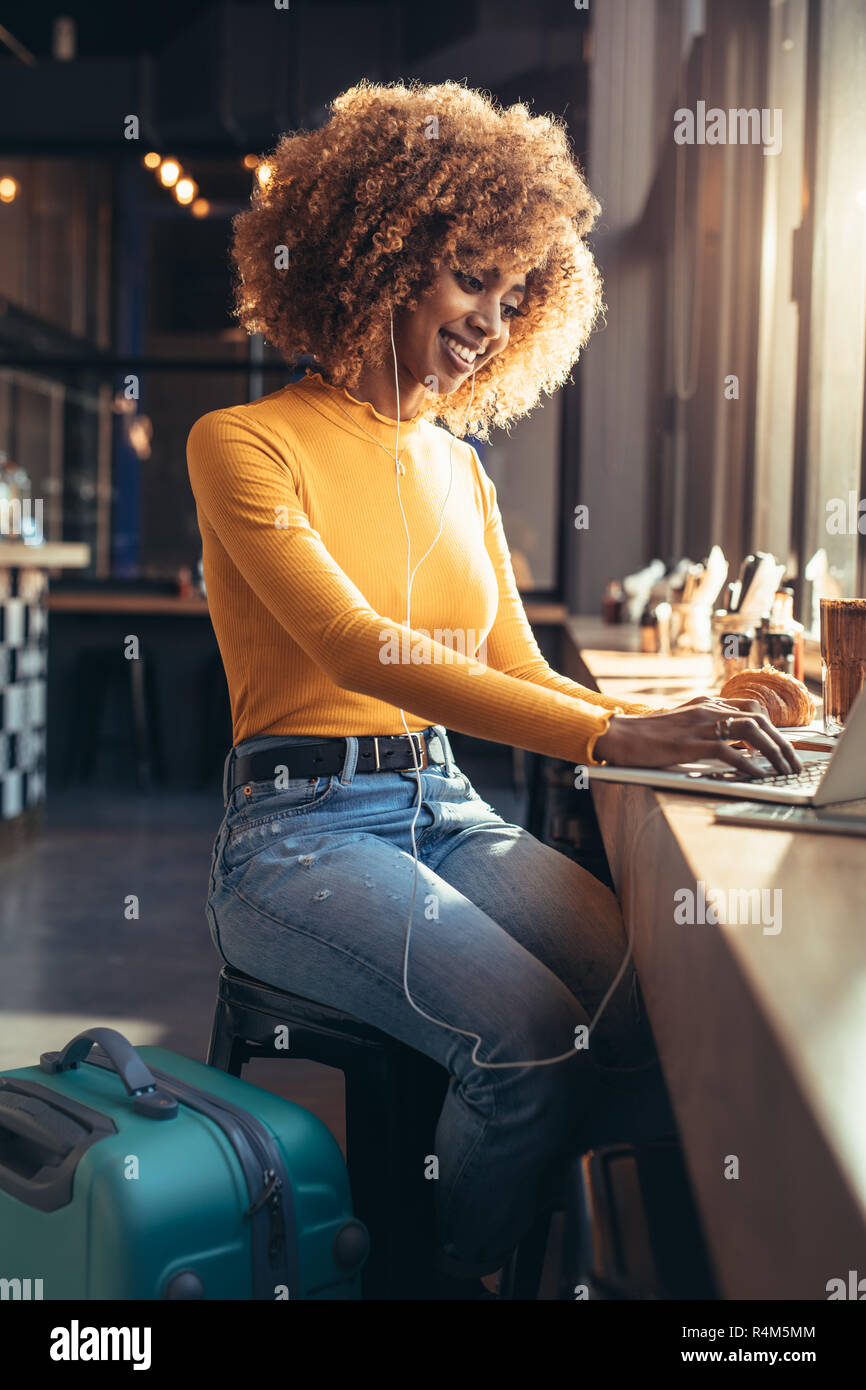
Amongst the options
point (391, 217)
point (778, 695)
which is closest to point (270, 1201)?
point (778, 695)

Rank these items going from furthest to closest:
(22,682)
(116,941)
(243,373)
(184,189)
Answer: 1. (184,189)
2. (243,373)
3. (22,682)
4. (116,941)

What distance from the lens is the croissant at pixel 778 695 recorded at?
1599 mm

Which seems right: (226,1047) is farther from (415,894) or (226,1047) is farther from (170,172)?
(170,172)

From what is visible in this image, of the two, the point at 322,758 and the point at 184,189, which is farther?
the point at 184,189

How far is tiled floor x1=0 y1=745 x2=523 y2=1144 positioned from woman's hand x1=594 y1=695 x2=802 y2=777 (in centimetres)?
79

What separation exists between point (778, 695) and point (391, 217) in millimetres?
820

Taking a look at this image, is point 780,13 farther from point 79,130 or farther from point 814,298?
point 79,130

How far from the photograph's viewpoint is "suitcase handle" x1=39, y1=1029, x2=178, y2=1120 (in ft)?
3.92

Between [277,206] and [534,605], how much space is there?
5.06 metres

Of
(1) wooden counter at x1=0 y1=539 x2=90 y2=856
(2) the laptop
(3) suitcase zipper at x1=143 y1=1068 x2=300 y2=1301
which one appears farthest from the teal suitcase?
(1) wooden counter at x1=0 y1=539 x2=90 y2=856

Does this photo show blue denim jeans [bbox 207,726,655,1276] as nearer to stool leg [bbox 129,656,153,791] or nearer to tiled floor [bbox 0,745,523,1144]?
tiled floor [bbox 0,745,523,1144]

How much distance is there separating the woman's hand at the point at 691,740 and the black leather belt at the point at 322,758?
339 millimetres

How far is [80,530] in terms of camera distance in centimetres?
848

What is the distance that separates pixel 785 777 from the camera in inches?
49.4
